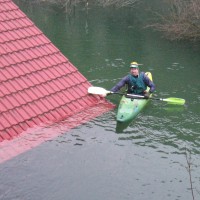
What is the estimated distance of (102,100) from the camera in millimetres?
12688

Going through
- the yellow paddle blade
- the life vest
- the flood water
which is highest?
the life vest

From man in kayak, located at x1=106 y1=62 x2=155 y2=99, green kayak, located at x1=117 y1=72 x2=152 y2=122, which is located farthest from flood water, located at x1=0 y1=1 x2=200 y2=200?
man in kayak, located at x1=106 y1=62 x2=155 y2=99

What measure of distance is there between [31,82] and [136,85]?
3.97 metres

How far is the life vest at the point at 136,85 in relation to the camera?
45.1 feet

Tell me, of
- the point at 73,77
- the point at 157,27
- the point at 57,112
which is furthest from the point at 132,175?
the point at 157,27

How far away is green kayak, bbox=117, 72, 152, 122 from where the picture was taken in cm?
1253

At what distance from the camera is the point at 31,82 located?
36.8 ft

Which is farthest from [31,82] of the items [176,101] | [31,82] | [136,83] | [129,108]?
[176,101]

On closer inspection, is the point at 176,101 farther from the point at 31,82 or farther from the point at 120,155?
the point at 31,82

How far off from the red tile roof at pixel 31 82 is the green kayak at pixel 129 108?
16.3 inches

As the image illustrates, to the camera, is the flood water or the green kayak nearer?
the flood water

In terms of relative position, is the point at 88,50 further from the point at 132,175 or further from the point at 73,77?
the point at 132,175

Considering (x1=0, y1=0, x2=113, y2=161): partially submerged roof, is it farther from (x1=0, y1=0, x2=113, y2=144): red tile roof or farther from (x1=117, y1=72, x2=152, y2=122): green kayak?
(x1=117, y1=72, x2=152, y2=122): green kayak

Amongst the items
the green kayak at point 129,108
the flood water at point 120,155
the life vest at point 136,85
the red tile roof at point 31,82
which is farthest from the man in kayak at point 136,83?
the red tile roof at point 31,82
